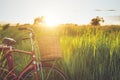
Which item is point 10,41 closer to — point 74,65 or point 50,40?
point 50,40

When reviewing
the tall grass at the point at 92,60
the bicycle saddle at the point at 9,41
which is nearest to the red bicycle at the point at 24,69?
the bicycle saddle at the point at 9,41

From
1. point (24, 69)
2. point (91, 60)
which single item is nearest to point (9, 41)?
point (24, 69)

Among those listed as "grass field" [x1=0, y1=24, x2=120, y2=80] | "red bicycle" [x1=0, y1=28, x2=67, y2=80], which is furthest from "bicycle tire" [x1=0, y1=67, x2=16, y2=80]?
"grass field" [x1=0, y1=24, x2=120, y2=80]

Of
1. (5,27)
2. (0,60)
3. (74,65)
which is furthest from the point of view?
(5,27)

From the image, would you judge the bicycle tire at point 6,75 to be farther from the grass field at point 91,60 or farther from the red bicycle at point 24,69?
the grass field at point 91,60

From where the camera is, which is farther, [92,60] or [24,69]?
[92,60]

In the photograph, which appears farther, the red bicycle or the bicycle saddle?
the bicycle saddle

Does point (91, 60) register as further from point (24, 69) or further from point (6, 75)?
point (6, 75)

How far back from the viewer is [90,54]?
4.55 metres

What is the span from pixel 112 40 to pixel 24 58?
1.39 meters

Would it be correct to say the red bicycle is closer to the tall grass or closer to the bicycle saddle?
the bicycle saddle

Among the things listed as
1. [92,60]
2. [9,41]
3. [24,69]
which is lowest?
[92,60]

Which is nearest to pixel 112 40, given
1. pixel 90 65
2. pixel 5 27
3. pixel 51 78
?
pixel 90 65

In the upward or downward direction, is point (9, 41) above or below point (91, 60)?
above
